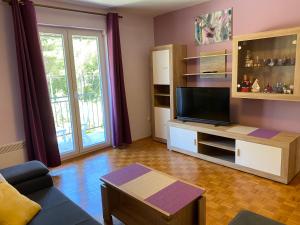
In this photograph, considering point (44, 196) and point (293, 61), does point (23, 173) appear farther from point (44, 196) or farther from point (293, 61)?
point (293, 61)

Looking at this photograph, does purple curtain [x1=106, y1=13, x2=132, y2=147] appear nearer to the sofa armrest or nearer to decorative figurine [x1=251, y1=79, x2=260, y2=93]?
the sofa armrest

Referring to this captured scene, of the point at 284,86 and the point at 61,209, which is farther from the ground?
the point at 284,86

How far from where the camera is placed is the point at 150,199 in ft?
5.45

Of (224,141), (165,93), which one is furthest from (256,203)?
(165,93)

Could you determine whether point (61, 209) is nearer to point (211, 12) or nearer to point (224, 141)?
point (224, 141)

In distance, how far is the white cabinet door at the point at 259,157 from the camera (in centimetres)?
258

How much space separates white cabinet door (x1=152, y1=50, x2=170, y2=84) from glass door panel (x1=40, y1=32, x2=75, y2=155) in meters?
1.54

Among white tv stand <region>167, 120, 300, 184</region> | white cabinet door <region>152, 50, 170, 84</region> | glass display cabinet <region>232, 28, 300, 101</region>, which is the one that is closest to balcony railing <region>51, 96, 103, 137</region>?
white cabinet door <region>152, 50, 170, 84</region>

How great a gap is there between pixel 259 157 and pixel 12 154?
3135 millimetres

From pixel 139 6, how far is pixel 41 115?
227 centimetres

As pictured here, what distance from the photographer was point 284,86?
2.73 metres

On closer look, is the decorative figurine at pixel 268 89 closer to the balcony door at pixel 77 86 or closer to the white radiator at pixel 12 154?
the balcony door at pixel 77 86

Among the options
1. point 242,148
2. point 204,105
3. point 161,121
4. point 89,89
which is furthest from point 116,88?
point 242,148

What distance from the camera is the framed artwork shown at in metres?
3.34
